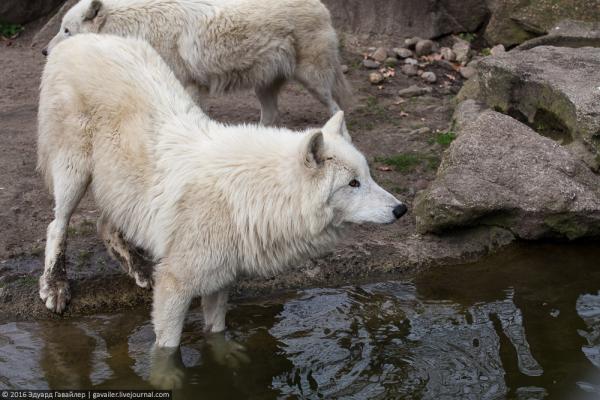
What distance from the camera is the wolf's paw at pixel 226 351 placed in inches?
220

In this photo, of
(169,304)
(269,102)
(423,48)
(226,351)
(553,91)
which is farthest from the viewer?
(423,48)

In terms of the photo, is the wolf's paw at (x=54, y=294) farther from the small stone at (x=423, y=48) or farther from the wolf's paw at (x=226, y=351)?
the small stone at (x=423, y=48)

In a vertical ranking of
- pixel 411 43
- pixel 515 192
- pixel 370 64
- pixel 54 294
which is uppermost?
pixel 515 192

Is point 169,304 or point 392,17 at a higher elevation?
point 169,304

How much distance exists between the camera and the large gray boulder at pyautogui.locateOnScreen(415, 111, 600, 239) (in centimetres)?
701

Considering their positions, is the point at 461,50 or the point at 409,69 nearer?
the point at 409,69

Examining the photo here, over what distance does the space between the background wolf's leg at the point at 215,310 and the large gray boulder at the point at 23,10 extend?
8031mm

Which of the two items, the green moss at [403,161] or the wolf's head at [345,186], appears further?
the green moss at [403,161]

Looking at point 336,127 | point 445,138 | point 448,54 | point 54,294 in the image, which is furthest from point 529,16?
point 54,294

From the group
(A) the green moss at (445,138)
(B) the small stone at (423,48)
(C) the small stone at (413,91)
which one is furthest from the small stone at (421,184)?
(B) the small stone at (423,48)

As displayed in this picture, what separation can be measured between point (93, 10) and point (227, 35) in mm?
1322

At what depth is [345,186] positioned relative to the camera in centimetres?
502

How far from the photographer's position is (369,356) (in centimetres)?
562

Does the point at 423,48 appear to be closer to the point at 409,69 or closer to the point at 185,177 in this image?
the point at 409,69
